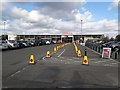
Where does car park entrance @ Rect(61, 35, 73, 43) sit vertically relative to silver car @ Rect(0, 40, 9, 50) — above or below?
above

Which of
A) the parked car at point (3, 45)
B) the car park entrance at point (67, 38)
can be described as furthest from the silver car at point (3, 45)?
the car park entrance at point (67, 38)

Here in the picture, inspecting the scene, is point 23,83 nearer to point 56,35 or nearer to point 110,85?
point 110,85

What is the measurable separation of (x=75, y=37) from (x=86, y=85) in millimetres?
141147

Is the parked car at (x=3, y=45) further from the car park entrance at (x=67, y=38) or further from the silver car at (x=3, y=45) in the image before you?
the car park entrance at (x=67, y=38)

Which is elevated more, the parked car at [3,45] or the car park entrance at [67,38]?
the car park entrance at [67,38]

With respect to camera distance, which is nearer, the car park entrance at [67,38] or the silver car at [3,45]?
the silver car at [3,45]

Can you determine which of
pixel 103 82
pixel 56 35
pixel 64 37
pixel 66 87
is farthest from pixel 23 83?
pixel 56 35

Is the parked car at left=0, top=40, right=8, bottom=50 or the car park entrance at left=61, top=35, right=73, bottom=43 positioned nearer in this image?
the parked car at left=0, top=40, right=8, bottom=50

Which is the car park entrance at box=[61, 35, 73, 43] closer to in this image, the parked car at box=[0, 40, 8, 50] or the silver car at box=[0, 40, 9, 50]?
the silver car at box=[0, 40, 9, 50]

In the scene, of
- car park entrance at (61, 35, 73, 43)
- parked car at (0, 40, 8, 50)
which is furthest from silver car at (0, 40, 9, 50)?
car park entrance at (61, 35, 73, 43)

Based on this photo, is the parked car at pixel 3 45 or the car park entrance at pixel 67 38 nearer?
the parked car at pixel 3 45

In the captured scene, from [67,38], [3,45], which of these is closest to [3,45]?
[3,45]

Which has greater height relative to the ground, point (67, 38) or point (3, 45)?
point (67, 38)

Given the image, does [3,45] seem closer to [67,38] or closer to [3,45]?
[3,45]
